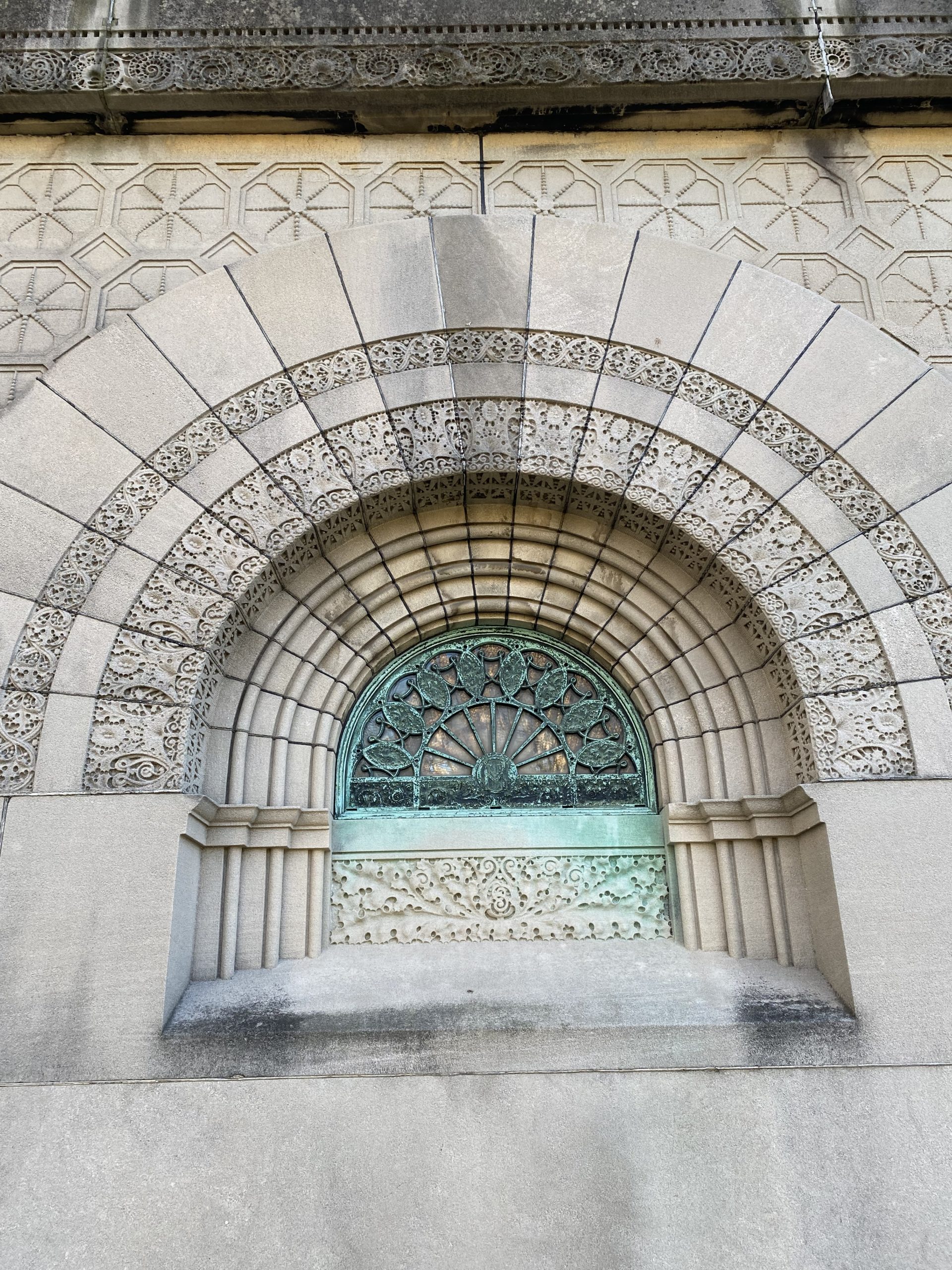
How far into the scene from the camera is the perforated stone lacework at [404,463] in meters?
4.26

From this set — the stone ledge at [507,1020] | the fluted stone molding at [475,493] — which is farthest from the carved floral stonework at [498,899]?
the fluted stone molding at [475,493]

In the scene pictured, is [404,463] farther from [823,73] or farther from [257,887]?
[823,73]

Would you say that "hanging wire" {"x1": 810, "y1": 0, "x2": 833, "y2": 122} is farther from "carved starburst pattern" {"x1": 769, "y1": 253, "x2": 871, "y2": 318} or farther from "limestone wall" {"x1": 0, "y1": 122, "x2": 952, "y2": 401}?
"carved starburst pattern" {"x1": 769, "y1": 253, "x2": 871, "y2": 318}

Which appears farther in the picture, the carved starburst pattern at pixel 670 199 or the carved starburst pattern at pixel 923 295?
the carved starburst pattern at pixel 670 199

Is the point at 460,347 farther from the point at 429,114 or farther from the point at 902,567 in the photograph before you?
the point at 902,567

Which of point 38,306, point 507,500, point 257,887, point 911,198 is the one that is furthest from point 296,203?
point 257,887

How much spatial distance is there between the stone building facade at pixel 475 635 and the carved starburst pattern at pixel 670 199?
3 centimetres

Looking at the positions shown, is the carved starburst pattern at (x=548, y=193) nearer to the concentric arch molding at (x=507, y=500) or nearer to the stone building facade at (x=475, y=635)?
the stone building facade at (x=475, y=635)

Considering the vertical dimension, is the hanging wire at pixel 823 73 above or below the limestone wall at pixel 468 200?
above

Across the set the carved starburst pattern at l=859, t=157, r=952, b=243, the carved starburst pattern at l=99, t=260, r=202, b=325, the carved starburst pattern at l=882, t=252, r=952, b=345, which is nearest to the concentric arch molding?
the carved starburst pattern at l=99, t=260, r=202, b=325

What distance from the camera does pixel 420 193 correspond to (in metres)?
5.05

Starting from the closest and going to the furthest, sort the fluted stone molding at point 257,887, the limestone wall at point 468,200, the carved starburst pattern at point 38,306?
the fluted stone molding at point 257,887 < the carved starburst pattern at point 38,306 < the limestone wall at point 468,200

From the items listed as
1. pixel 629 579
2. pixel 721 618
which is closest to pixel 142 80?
pixel 629 579

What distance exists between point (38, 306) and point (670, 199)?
3596mm
